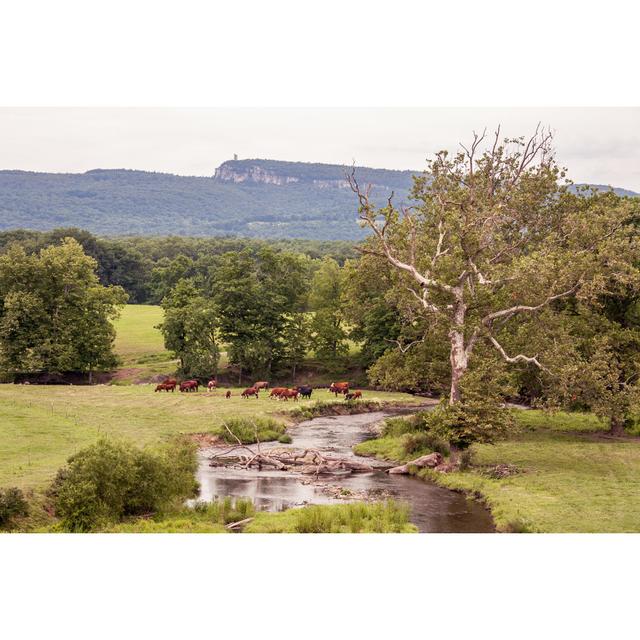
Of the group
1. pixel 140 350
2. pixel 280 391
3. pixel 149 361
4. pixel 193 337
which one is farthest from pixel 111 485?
pixel 140 350

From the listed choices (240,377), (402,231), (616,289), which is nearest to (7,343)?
(240,377)

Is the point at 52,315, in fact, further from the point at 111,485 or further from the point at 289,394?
the point at 111,485

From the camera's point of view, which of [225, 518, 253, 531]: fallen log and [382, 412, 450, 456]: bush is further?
[382, 412, 450, 456]: bush

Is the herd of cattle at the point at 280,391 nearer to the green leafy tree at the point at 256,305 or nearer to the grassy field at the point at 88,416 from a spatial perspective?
Result: the grassy field at the point at 88,416

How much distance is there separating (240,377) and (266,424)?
25.6 metres

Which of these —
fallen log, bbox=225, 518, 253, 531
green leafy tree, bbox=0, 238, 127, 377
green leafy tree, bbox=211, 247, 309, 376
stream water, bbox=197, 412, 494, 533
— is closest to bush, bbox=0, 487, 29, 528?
fallen log, bbox=225, 518, 253, 531

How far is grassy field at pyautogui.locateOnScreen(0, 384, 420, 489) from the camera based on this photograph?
32.5 m

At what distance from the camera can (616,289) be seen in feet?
140

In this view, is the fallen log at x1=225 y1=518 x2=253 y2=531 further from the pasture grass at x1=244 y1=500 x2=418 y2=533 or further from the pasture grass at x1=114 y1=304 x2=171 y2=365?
the pasture grass at x1=114 y1=304 x2=171 y2=365

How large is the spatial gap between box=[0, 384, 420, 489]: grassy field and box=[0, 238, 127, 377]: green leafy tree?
21.9 ft

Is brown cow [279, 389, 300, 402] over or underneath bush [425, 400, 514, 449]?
underneath

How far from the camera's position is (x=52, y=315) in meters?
68.4

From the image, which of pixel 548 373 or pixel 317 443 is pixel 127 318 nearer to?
pixel 317 443

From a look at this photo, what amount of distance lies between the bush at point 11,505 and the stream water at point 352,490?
752cm
